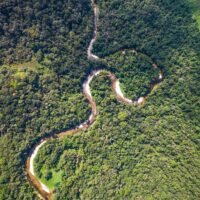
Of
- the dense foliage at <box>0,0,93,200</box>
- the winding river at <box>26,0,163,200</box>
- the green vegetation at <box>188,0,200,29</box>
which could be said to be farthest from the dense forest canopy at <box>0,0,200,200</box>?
the green vegetation at <box>188,0,200,29</box>

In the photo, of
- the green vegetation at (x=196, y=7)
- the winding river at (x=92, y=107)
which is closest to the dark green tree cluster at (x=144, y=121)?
the winding river at (x=92, y=107)

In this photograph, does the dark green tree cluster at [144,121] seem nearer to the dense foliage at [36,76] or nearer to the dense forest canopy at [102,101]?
the dense forest canopy at [102,101]

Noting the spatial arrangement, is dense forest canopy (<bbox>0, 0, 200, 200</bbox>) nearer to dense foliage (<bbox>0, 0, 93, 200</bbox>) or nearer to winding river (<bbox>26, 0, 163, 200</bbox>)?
dense foliage (<bbox>0, 0, 93, 200</bbox>)

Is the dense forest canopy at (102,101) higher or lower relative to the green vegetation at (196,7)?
lower

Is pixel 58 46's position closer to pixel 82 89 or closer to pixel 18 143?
pixel 82 89

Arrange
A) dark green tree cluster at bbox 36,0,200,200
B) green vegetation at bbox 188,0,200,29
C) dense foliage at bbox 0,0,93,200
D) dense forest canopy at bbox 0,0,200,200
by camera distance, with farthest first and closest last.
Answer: green vegetation at bbox 188,0,200,29
dark green tree cluster at bbox 36,0,200,200
dense forest canopy at bbox 0,0,200,200
dense foliage at bbox 0,0,93,200

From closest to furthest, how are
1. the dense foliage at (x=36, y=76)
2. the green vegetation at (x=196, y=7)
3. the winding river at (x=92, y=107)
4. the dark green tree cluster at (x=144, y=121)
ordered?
1. the dense foliage at (x=36, y=76)
2. the dark green tree cluster at (x=144, y=121)
3. the winding river at (x=92, y=107)
4. the green vegetation at (x=196, y=7)

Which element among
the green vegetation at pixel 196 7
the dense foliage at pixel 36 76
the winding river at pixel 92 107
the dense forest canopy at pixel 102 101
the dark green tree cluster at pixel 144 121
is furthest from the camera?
the green vegetation at pixel 196 7

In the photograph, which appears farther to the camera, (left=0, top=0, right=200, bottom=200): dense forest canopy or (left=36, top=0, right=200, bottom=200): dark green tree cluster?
(left=36, top=0, right=200, bottom=200): dark green tree cluster
